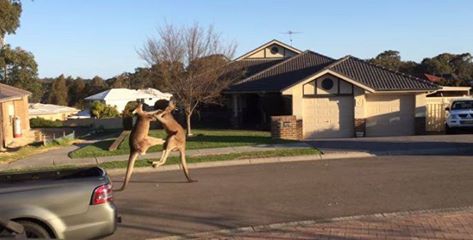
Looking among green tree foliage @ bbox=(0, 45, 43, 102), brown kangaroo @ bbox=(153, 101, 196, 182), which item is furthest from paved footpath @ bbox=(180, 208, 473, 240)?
green tree foliage @ bbox=(0, 45, 43, 102)

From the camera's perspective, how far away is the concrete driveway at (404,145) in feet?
60.2

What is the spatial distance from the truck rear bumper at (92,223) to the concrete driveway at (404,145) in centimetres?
1237

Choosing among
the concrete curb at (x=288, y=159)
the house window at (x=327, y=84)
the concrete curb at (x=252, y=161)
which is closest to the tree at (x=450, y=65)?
the house window at (x=327, y=84)

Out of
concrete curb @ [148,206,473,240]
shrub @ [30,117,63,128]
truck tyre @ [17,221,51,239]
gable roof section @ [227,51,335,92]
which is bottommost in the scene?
shrub @ [30,117,63,128]

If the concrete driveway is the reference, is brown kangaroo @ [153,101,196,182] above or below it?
above

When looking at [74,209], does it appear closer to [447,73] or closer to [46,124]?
[46,124]

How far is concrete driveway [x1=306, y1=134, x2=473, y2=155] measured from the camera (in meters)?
18.3

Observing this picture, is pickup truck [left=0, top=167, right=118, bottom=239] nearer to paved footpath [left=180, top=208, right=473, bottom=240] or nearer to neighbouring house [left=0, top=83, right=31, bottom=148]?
paved footpath [left=180, top=208, right=473, bottom=240]

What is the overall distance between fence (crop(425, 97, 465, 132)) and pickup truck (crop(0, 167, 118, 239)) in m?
26.3

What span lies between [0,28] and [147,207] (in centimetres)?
1425

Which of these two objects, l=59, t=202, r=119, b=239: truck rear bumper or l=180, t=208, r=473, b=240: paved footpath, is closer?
l=59, t=202, r=119, b=239: truck rear bumper

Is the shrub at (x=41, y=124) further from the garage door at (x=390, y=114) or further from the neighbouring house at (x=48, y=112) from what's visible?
the garage door at (x=390, y=114)

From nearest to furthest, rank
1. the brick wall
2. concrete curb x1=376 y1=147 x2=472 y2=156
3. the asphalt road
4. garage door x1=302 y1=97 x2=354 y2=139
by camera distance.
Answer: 1. the asphalt road
2. concrete curb x1=376 y1=147 x2=472 y2=156
3. the brick wall
4. garage door x1=302 y1=97 x2=354 y2=139

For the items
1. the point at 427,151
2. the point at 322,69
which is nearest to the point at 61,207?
the point at 427,151
